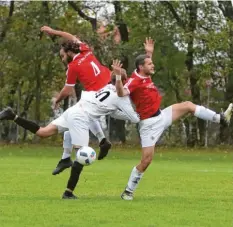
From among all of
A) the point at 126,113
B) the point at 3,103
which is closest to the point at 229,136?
the point at 3,103

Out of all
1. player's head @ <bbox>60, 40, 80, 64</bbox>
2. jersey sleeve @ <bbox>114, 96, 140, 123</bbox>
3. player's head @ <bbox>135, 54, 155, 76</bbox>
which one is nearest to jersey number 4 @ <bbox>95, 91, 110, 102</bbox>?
jersey sleeve @ <bbox>114, 96, 140, 123</bbox>

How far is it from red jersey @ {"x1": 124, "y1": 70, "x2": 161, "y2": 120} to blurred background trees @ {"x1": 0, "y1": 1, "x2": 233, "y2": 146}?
93.0 feet

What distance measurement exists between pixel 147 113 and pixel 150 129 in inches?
10.7

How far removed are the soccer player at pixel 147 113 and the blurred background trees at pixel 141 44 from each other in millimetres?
28319

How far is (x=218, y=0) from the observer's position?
4562cm

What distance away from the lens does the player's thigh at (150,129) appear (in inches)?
517

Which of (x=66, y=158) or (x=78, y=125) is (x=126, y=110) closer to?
(x=78, y=125)

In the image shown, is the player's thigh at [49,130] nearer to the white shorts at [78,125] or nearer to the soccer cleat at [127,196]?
the white shorts at [78,125]

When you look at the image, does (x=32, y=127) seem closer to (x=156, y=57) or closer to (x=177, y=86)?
(x=156, y=57)

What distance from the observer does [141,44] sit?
43.3 m

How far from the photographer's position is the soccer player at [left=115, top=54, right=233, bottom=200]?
13.0 m

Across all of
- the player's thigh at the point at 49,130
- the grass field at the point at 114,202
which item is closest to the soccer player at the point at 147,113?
the grass field at the point at 114,202

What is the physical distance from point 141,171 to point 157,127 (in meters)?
0.76

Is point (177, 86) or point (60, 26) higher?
point (60, 26)
